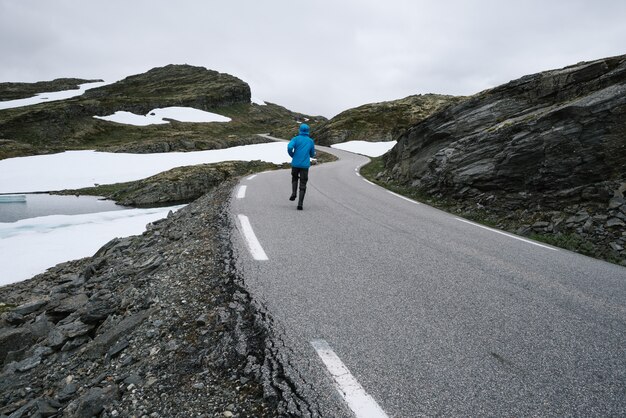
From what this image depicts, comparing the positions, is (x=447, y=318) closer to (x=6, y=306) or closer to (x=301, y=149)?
(x=301, y=149)

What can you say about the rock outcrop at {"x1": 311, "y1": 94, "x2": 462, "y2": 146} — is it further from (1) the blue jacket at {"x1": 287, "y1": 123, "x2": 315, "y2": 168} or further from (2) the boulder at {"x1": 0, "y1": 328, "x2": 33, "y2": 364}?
(2) the boulder at {"x1": 0, "y1": 328, "x2": 33, "y2": 364}

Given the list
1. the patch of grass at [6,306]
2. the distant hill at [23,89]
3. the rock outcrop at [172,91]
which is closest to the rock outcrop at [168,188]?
the patch of grass at [6,306]

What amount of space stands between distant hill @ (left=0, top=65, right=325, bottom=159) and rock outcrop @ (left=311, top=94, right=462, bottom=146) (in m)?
12.4

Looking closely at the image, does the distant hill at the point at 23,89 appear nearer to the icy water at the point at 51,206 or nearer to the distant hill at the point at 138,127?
the distant hill at the point at 138,127

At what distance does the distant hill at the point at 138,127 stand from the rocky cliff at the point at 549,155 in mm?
34106

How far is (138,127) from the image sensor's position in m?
59.9

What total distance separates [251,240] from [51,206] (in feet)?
60.1

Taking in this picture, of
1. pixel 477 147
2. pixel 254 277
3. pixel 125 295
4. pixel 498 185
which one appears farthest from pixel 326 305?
pixel 477 147

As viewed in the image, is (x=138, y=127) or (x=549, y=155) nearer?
(x=549, y=155)

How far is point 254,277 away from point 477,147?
36.3ft

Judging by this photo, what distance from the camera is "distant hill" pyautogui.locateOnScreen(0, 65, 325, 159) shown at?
42200mm

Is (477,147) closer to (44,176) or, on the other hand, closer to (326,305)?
(326,305)

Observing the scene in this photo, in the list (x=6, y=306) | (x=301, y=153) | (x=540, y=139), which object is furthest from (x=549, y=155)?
(x=6, y=306)

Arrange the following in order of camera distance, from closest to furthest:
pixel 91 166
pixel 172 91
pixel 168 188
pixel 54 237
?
pixel 54 237
pixel 168 188
pixel 91 166
pixel 172 91
